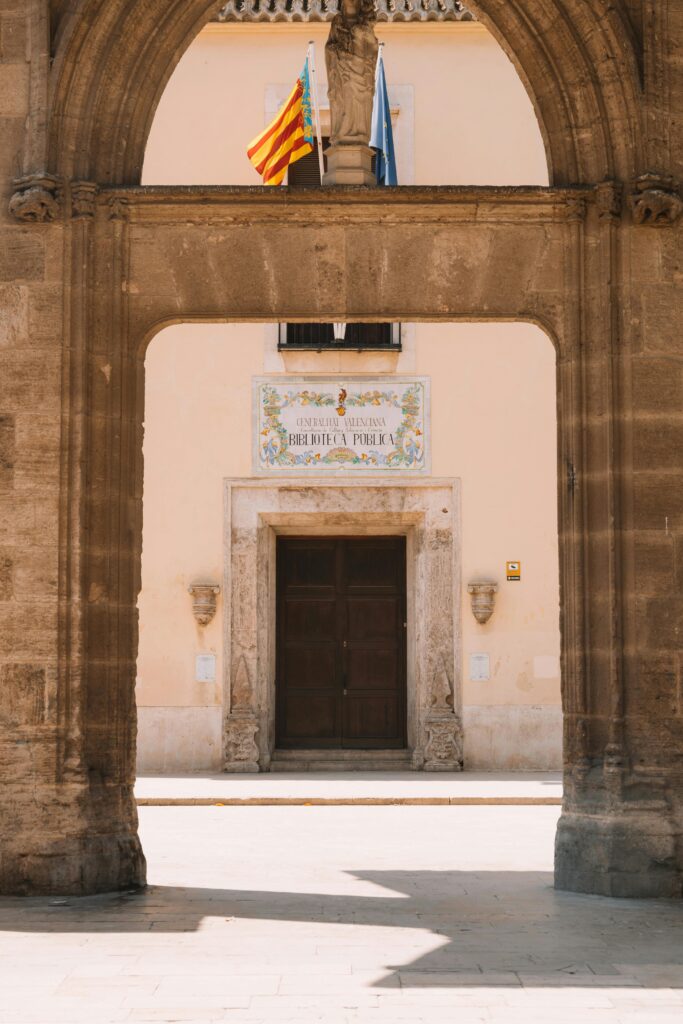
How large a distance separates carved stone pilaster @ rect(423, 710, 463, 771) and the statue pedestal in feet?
26.5

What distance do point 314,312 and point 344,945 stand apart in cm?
320

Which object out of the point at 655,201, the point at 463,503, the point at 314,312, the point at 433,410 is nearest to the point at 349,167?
the point at 314,312

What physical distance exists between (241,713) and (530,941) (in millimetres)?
9350

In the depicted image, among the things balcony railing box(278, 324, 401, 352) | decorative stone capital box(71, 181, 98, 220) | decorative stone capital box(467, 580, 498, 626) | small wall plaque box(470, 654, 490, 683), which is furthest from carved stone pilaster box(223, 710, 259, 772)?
decorative stone capital box(71, 181, 98, 220)

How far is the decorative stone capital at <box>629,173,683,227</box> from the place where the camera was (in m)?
8.01

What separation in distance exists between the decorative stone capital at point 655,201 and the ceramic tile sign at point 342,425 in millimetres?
7910

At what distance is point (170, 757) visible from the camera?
15.7 metres

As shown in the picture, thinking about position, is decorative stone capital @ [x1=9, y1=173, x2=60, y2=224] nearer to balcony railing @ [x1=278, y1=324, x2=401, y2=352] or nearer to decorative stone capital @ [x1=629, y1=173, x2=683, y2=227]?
decorative stone capital @ [x1=629, y1=173, x2=683, y2=227]

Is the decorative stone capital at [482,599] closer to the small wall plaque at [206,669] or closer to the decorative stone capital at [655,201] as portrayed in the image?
the small wall plaque at [206,669]

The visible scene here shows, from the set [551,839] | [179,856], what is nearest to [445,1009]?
[179,856]

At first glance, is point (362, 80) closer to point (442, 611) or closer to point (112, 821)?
point (112, 821)

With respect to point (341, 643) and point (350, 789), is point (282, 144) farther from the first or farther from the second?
point (350, 789)

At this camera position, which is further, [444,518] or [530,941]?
[444,518]

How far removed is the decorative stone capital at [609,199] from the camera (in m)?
8.10
